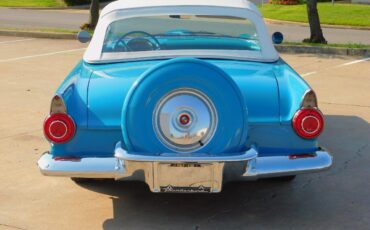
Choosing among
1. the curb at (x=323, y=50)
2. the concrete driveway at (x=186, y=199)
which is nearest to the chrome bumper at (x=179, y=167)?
the concrete driveway at (x=186, y=199)

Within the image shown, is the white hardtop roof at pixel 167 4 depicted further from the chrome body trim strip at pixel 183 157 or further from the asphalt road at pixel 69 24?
the asphalt road at pixel 69 24

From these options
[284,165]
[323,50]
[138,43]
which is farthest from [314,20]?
[284,165]

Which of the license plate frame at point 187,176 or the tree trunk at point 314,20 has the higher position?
the license plate frame at point 187,176

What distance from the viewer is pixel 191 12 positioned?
6.00 meters

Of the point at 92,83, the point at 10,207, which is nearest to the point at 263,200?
the point at 92,83

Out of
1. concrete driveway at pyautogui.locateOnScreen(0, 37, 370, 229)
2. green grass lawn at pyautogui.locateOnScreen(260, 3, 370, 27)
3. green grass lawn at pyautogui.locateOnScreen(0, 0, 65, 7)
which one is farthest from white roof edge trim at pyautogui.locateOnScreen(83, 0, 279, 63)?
green grass lawn at pyautogui.locateOnScreen(0, 0, 65, 7)

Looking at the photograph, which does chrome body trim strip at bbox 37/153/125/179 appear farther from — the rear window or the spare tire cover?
the rear window

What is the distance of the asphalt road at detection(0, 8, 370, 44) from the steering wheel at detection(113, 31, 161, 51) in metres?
12.3

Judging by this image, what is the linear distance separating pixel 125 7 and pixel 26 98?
363cm

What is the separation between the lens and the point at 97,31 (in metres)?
5.95

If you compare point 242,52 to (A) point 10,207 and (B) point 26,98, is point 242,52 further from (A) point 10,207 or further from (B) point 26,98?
(B) point 26,98

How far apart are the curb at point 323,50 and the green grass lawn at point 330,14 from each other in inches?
374

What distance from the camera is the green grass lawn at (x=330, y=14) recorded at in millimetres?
22938

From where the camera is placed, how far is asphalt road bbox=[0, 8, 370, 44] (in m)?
19.0
